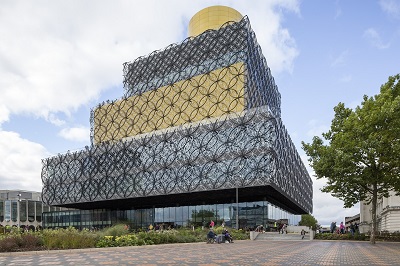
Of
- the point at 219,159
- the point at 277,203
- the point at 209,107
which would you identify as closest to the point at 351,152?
the point at 219,159

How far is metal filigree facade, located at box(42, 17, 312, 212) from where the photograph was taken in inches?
2063

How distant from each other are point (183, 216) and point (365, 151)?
43155 millimetres

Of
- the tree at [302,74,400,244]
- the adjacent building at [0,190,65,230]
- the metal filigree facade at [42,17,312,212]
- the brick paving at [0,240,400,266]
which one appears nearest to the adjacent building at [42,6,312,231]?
the metal filigree facade at [42,17,312,212]

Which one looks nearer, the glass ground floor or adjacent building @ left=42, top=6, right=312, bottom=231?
adjacent building @ left=42, top=6, right=312, bottom=231

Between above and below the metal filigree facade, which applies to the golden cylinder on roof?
above

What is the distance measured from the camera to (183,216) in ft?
→ 225

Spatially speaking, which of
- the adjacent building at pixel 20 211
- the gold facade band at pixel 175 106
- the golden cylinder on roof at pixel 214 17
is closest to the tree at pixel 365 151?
the gold facade band at pixel 175 106

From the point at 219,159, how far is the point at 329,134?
20062 millimetres

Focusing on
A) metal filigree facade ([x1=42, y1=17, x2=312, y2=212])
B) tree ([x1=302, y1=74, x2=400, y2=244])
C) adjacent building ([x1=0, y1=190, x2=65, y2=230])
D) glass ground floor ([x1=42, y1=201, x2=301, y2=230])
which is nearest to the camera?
tree ([x1=302, y1=74, x2=400, y2=244])

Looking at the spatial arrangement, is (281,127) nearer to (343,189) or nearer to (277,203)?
(277,203)

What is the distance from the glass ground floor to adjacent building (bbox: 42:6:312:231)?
18 cm

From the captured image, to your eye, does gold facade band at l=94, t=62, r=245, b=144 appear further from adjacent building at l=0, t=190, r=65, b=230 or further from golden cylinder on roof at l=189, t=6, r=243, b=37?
adjacent building at l=0, t=190, r=65, b=230

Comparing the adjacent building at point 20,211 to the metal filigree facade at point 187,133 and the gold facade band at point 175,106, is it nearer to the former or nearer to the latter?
the metal filigree facade at point 187,133

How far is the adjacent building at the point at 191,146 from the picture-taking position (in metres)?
53.0
